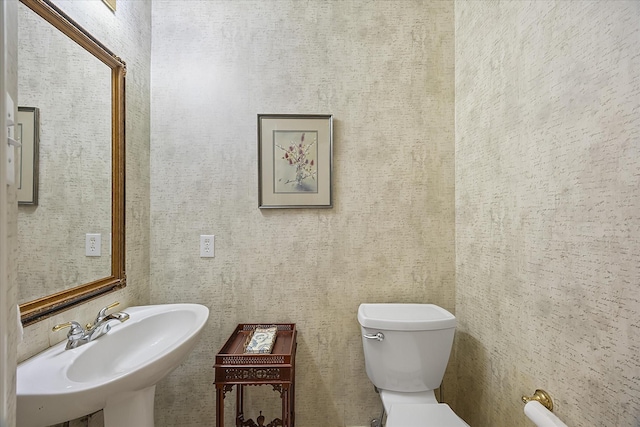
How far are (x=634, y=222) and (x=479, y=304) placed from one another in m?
0.80

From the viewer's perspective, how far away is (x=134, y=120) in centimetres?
152

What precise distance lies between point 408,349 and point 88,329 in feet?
4.35

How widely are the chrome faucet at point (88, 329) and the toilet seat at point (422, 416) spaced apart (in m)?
1.13

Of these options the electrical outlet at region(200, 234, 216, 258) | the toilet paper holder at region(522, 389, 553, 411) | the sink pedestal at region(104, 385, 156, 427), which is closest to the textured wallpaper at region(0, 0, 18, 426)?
the sink pedestal at region(104, 385, 156, 427)

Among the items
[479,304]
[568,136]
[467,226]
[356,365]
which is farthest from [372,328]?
[568,136]

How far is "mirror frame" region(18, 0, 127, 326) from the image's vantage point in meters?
1.08

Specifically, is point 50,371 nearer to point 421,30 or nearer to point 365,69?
point 365,69

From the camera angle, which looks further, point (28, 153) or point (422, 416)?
point (422, 416)

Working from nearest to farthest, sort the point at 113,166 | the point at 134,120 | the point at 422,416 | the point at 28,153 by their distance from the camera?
the point at 28,153 < the point at 422,416 < the point at 113,166 < the point at 134,120

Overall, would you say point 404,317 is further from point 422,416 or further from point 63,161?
point 63,161

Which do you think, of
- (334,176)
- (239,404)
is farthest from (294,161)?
(239,404)

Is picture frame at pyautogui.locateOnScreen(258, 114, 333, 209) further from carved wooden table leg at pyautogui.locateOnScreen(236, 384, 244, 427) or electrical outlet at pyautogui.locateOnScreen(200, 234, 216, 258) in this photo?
carved wooden table leg at pyautogui.locateOnScreen(236, 384, 244, 427)

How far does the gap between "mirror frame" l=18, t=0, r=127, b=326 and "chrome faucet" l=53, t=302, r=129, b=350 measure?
2.9 inches

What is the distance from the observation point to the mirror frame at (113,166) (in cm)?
108
